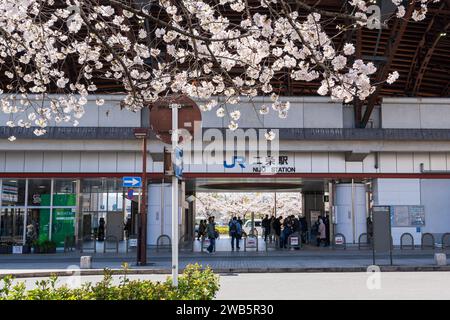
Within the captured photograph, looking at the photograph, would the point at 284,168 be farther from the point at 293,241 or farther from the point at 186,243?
the point at 186,243

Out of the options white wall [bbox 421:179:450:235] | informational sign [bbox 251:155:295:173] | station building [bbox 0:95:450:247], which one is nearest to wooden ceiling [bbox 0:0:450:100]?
station building [bbox 0:95:450:247]

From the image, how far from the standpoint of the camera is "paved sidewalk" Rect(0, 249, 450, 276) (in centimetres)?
1698

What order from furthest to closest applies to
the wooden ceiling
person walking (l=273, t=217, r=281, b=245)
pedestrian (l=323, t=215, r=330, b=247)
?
pedestrian (l=323, t=215, r=330, b=247)
person walking (l=273, t=217, r=281, b=245)
the wooden ceiling

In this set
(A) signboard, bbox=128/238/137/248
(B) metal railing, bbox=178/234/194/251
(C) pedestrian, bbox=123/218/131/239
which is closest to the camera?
(A) signboard, bbox=128/238/137/248

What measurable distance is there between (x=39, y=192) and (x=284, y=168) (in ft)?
38.8

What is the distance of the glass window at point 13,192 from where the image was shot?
25.4m

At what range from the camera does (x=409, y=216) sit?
25.8 metres

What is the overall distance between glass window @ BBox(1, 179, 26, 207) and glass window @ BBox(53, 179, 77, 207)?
152 centimetres

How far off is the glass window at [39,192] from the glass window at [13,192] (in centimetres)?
32

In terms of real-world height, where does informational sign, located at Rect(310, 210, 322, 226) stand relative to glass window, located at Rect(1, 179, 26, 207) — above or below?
below

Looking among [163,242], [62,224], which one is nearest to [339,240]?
[163,242]

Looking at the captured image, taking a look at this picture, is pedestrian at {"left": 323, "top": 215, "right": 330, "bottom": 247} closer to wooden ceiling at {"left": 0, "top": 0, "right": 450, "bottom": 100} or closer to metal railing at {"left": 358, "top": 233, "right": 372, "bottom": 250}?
metal railing at {"left": 358, "top": 233, "right": 372, "bottom": 250}

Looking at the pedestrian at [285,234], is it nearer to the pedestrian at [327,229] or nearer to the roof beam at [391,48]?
the pedestrian at [327,229]
